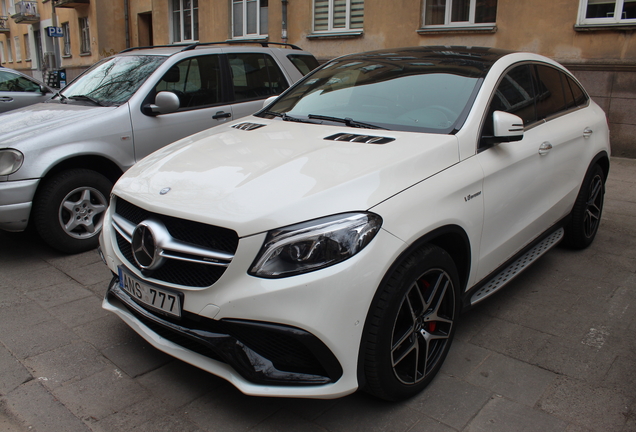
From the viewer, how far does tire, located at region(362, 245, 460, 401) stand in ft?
7.56

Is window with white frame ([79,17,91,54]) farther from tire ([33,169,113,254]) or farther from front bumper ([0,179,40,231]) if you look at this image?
front bumper ([0,179,40,231])

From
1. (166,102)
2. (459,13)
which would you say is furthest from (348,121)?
(459,13)

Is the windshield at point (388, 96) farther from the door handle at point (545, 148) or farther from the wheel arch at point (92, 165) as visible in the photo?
the wheel arch at point (92, 165)

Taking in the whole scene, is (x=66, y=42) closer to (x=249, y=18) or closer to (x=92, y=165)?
(x=249, y=18)

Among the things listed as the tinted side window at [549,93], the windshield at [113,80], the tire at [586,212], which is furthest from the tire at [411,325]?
the windshield at [113,80]

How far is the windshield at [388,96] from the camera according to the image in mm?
3187

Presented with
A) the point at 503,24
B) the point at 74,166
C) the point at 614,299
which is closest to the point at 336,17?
the point at 503,24

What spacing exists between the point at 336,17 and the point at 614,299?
10984mm

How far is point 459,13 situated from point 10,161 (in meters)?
9.28

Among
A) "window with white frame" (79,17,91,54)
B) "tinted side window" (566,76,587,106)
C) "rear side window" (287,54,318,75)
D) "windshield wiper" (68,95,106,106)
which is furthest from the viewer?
"window with white frame" (79,17,91,54)

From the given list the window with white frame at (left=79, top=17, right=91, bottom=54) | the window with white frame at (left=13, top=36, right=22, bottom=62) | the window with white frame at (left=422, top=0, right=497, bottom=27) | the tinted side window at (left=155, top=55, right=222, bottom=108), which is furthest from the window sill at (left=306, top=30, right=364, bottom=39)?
the window with white frame at (left=13, top=36, right=22, bottom=62)

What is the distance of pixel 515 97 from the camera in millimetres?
3541

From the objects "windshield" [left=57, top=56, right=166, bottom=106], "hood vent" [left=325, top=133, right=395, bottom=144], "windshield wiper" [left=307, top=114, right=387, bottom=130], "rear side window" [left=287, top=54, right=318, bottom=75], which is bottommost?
"hood vent" [left=325, top=133, right=395, bottom=144]

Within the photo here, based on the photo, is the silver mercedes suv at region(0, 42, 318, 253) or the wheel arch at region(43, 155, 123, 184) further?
the wheel arch at region(43, 155, 123, 184)
